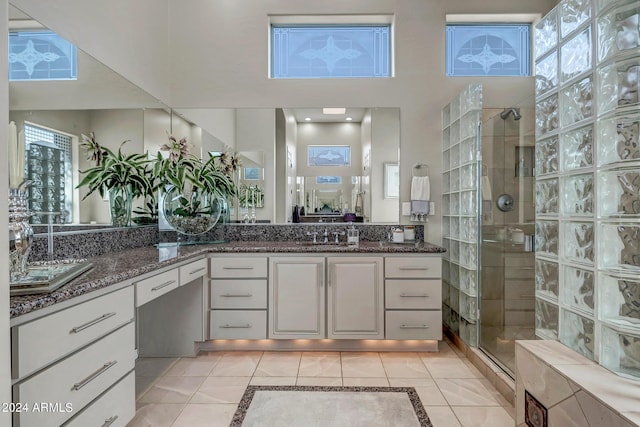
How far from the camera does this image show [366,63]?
325 centimetres

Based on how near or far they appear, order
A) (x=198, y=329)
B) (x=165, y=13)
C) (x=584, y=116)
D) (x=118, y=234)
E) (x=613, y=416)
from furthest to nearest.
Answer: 1. (x=165, y=13)
2. (x=198, y=329)
3. (x=118, y=234)
4. (x=584, y=116)
5. (x=613, y=416)

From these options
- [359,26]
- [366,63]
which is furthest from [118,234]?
[359,26]

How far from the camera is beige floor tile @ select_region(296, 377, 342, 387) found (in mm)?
2176

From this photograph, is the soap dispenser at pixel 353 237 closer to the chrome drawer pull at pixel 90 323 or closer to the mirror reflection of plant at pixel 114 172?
the mirror reflection of plant at pixel 114 172

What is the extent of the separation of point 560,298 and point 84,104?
280 centimetres

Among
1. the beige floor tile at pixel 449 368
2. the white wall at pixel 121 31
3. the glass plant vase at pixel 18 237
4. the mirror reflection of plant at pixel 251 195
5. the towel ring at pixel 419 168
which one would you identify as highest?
the white wall at pixel 121 31

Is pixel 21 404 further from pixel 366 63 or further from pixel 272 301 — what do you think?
pixel 366 63

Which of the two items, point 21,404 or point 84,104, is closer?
point 21,404

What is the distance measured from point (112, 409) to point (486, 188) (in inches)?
101

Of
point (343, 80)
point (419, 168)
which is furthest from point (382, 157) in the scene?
point (343, 80)

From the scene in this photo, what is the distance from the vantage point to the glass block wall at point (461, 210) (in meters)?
2.48

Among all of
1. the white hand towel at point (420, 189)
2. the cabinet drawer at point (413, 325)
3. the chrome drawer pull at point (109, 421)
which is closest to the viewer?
the chrome drawer pull at point (109, 421)

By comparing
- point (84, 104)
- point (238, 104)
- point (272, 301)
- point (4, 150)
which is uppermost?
point (238, 104)

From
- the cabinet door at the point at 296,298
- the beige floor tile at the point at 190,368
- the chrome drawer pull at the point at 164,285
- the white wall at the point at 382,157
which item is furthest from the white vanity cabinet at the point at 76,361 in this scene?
the white wall at the point at 382,157
